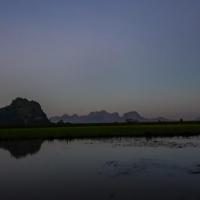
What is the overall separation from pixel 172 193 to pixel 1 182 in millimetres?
11838

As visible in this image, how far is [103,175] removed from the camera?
83.5 ft

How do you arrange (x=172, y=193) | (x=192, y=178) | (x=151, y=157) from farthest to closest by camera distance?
(x=151, y=157), (x=192, y=178), (x=172, y=193)

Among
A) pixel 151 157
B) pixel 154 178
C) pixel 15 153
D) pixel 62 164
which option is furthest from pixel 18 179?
pixel 15 153

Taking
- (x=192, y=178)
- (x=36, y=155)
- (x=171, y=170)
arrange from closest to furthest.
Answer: (x=192, y=178) < (x=171, y=170) < (x=36, y=155)

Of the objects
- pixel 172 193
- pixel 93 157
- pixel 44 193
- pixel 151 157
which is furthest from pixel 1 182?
pixel 151 157

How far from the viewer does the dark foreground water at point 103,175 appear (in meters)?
19.5

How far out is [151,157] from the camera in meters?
35.5

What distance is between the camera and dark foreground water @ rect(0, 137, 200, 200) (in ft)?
63.8

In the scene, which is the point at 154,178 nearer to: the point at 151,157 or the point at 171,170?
the point at 171,170

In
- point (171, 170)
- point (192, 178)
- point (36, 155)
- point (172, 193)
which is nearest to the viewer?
point (172, 193)

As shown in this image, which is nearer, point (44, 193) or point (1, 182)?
point (44, 193)

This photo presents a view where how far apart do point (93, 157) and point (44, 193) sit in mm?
17494

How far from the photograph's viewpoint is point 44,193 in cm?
1973

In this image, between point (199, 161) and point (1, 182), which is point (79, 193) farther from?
point (199, 161)
